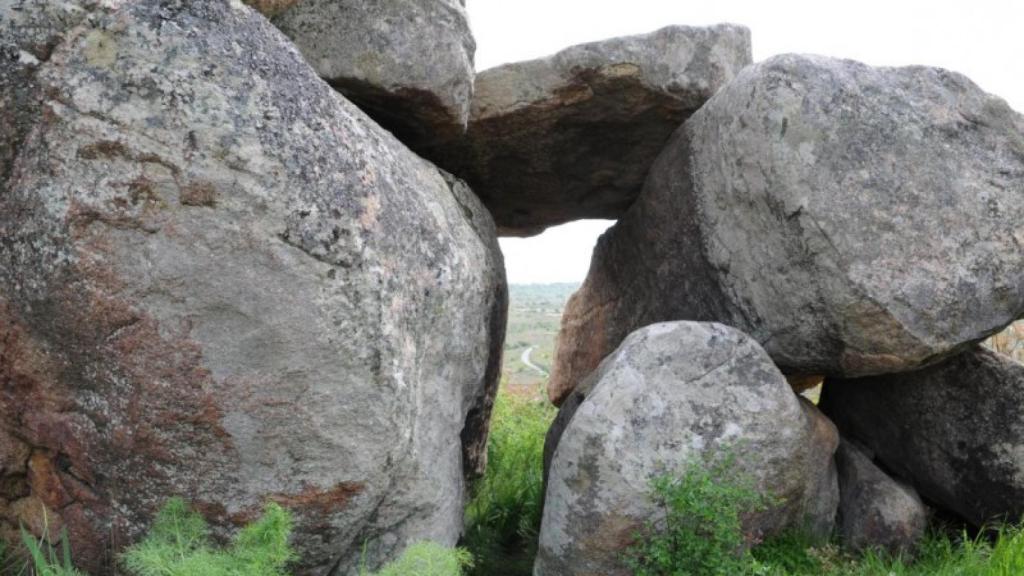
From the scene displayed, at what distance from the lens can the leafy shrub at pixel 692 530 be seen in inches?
164

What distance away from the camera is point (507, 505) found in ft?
20.2

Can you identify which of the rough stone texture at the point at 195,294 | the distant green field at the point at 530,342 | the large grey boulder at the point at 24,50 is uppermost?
the large grey boulder at the point at 24,50

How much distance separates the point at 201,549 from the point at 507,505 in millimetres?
2953

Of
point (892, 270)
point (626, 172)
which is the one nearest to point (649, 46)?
point (626, 172)

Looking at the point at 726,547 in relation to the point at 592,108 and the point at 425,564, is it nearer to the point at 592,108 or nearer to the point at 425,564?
the point at 425,564

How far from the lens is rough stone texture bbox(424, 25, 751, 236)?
18.5 feet

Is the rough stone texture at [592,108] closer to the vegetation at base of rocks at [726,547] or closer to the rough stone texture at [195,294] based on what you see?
the rough stone texture at [195,294]

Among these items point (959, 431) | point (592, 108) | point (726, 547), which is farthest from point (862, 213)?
point (592, 108)

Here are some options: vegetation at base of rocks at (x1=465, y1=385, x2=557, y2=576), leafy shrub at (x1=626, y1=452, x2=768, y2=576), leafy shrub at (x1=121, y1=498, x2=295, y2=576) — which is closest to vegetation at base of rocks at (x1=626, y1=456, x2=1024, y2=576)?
leafy shrub at (x1=626, y1=452, x2=768, y2=576)

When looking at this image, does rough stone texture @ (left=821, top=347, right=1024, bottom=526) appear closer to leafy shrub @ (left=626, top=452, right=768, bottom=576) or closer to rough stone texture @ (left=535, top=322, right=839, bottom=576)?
rough stone texture @ (left=535, top=322, right=839, bottom=576)

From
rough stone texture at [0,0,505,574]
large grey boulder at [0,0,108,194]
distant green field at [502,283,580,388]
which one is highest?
large grey boulder at [0,0,108,194]

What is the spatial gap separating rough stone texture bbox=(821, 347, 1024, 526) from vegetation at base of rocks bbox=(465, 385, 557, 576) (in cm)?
215

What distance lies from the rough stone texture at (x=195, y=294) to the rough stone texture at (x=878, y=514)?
2.80 metres

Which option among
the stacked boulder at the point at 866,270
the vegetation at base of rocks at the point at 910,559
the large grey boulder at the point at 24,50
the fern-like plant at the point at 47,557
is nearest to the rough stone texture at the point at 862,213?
the stacked boulder at the point at 866,270
